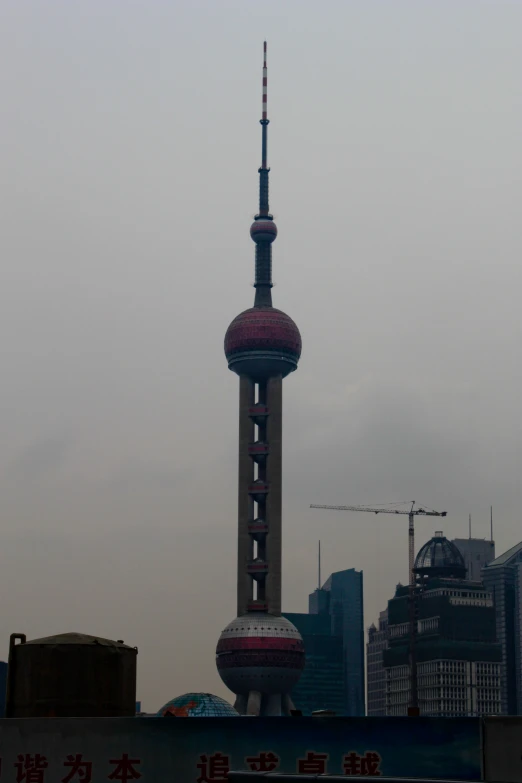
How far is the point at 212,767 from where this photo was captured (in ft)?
183

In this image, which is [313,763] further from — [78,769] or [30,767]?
[30,767]

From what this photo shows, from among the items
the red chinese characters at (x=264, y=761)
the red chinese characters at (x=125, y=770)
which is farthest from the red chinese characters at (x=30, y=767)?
the red chinese characters at (x=264, y=761)

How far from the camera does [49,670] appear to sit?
59.4 meters

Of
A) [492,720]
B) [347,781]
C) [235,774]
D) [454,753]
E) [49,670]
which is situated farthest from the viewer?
[49,670]

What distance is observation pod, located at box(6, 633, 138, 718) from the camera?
58875mm

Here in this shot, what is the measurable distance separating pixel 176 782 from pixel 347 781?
26.6 metres

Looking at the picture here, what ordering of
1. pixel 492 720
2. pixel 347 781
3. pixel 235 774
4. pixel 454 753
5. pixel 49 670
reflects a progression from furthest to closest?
pixel 49 670
pixel 454 753
pixel 492 720
pixel 235 774
pixel 347 781

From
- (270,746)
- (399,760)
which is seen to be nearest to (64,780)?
(270,746)

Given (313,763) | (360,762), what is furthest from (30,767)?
(360,762)

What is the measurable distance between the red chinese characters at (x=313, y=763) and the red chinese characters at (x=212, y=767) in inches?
133

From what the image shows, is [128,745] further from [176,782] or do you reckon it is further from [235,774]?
[235,774]

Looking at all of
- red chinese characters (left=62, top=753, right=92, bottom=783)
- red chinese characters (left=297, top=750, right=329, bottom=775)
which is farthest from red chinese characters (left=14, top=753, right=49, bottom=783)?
red chinese characters (left=297, top=750, right=329, bottom=775)

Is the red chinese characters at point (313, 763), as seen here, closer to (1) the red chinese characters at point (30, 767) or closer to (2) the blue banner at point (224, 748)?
(2) the blue banner at point (224, 748)

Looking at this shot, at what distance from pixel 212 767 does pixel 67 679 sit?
8.34 m
